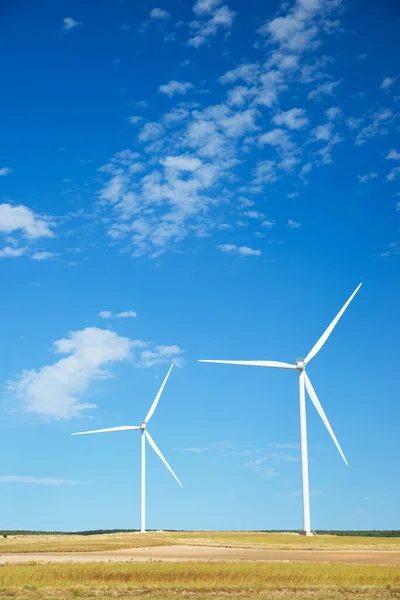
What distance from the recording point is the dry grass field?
4184 cm

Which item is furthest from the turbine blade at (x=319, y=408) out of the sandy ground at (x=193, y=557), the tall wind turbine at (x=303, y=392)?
the sandy ground at (x=193, y=557)

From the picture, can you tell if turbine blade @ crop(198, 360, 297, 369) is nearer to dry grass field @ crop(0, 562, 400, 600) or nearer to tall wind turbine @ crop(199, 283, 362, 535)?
tall wind turbine @ crop(199, 283, 362, 535)

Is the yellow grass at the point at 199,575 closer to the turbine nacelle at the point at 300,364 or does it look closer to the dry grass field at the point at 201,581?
the dry grass field at the point at 201,581

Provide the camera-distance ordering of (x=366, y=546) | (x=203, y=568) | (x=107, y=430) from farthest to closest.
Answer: (x=107, y=430) → (x=366, y=546) → (x=203, y=568)

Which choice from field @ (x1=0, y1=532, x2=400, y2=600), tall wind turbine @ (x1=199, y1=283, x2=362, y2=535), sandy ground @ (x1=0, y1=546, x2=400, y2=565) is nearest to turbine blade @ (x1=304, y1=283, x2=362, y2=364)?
tall wind turbine @ (x1=199, y1=283, x2=362, y2=535)

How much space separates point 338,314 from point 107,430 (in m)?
64.4

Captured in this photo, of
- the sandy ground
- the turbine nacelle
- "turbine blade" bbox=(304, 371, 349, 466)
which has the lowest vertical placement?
the sandy ground

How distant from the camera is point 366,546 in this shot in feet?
323

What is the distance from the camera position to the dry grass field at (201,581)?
41844 millimetres

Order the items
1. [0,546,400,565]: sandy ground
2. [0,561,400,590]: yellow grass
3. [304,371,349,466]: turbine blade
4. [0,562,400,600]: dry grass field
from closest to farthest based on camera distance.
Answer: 1. [0,562,400,600]: dry grass field
2. [0,561,400,590]: yellow grass
3. [0,546,400,565]: sandy ground
4. [304,371,349,466]: turbine blade

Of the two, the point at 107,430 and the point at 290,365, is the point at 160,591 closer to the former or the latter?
the point at 290,365

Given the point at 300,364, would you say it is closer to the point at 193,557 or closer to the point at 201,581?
the point at 193,557

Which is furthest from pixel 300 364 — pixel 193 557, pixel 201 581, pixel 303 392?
pixel 201 581

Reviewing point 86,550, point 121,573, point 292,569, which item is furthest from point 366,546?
point 121,573
